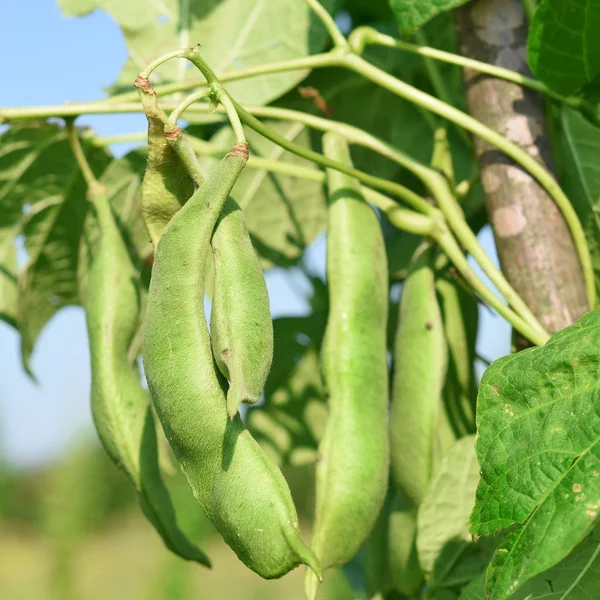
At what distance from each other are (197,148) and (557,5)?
0.63m

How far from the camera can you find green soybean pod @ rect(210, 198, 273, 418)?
0.80 meters

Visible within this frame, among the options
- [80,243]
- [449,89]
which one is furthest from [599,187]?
[80,243]

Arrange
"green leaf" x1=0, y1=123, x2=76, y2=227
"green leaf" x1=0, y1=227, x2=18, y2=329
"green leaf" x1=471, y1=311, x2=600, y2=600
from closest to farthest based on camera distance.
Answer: "green leaf" x1=471, y1=311, x2=600, y2=600
"green leaf" x1=0, y1=123, x2=76, y2=227
"green leaf" x1=0, y1=227, x2=18, y2=329

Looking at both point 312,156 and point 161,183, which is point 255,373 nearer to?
point 161,183

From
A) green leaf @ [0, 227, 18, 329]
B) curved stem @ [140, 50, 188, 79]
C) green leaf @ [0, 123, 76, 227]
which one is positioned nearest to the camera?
curved stem @ [140, 50, 188, 79]

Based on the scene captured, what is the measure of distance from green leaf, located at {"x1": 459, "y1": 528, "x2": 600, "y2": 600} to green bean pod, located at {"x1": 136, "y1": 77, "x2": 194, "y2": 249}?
639mm

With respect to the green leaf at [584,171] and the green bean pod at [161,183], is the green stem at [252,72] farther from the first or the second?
the green leaf at [584,171]

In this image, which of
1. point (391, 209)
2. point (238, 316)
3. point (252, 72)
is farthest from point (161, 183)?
point (391, 209)

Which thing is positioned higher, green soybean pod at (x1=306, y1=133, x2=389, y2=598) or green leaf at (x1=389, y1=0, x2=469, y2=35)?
green leaf at (x1=389, y1=0, x2=469, y2=35)

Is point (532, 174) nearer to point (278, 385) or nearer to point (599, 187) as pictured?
point (599, 187)

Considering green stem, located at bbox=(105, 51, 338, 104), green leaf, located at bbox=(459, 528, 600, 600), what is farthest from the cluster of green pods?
green leaf, located at bbox=(459, 528, 600, 600)

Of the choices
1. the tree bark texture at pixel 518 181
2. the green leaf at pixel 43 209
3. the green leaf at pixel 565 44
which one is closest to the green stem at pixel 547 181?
the tree bark texture at pixel 518 181

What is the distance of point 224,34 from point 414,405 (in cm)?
80

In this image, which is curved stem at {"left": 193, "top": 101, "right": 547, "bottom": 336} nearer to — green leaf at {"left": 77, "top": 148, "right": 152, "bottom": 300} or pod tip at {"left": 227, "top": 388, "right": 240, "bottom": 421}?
green leaf at {"left": 77, "top": 148, "right": 152, "bottom": 300}
